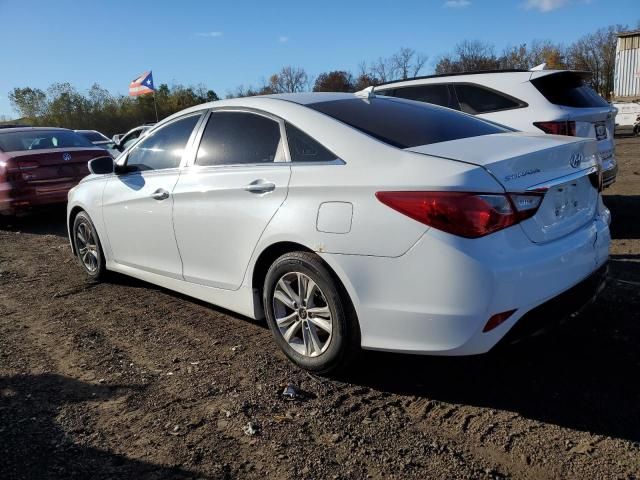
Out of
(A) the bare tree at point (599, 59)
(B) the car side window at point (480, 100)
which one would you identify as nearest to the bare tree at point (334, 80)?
(A) the bare tree at point (599, 59)

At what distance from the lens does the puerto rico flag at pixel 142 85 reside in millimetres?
31797

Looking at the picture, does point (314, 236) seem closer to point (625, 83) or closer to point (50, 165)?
point (50, 165)

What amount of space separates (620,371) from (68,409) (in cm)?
305

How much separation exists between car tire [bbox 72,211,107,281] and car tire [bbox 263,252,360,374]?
257 centimetres

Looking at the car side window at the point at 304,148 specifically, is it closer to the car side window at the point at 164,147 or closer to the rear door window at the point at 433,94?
the car side window at the point at 164,147

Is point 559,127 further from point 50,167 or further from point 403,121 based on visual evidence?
point 50,167

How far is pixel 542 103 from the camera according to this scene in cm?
602

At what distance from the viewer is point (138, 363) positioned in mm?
3619

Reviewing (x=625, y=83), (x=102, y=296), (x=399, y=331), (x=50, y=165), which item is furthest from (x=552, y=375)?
(x=625, y=83)

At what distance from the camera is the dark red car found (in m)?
8.30

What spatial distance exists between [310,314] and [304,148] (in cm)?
98

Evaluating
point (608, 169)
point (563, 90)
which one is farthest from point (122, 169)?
point (608, 169)

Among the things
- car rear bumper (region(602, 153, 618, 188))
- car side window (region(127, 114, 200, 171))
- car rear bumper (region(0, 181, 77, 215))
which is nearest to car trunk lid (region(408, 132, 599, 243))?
car side window (region(127, 114, 200, 171))

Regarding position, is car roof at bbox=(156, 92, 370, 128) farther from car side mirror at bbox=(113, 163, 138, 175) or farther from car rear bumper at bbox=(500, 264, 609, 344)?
car rear bumper at bbox=(500, 264, 609, 344)
